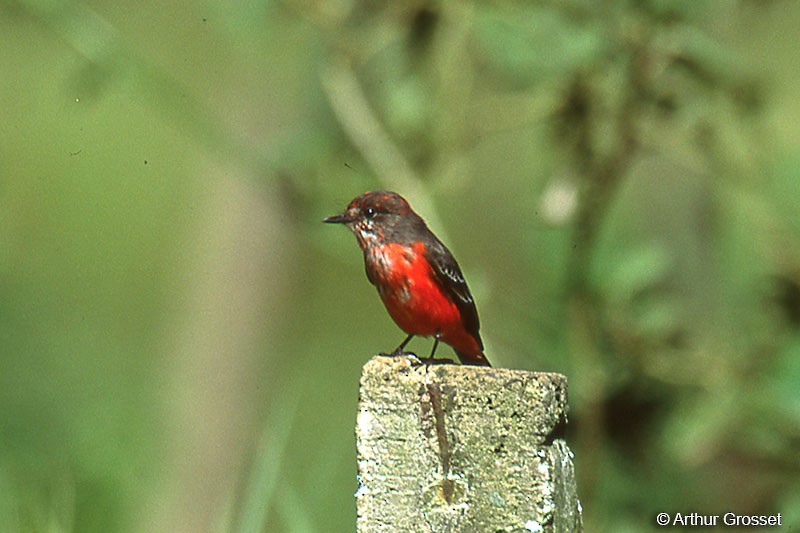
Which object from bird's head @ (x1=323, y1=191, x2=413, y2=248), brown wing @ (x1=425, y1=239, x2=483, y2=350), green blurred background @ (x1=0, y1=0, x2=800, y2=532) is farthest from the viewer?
green blurred background @ (x1=0, y1=0, x2=800, y2=532)

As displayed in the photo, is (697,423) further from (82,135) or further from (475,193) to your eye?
(82,135)

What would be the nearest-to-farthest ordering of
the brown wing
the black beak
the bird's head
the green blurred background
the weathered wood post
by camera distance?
the weathered wood post, the bird's head, the black beak, the brown wing, the green blurred background

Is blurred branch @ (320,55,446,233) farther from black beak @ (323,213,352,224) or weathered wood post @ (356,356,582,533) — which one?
weathered wood post @ (356,356,582,533)

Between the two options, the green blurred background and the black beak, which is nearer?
the black beak

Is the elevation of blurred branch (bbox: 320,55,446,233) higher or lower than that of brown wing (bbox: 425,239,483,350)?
higher

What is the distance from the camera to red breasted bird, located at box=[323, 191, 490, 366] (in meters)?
3.64

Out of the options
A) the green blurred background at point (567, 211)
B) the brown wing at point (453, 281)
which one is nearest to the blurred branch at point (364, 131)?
the green blurred background at point (567, 211)

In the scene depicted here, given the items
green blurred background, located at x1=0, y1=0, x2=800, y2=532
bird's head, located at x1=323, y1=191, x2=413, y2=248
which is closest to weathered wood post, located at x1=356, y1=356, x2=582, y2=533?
green blurred background, located at x1=0, y1=0, x2=800, y2=532

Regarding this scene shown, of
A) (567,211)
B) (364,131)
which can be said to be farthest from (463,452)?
(364,131)

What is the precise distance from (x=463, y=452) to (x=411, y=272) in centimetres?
179

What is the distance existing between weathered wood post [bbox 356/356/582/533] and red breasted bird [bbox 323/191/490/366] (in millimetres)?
1612

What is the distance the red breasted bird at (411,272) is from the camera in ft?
11.9

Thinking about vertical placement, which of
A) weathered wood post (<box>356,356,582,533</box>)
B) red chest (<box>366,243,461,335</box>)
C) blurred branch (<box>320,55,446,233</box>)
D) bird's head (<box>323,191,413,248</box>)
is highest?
blurred branch (<box>320,55,446,233</box>)

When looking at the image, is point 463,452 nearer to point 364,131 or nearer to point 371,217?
point 371,217
